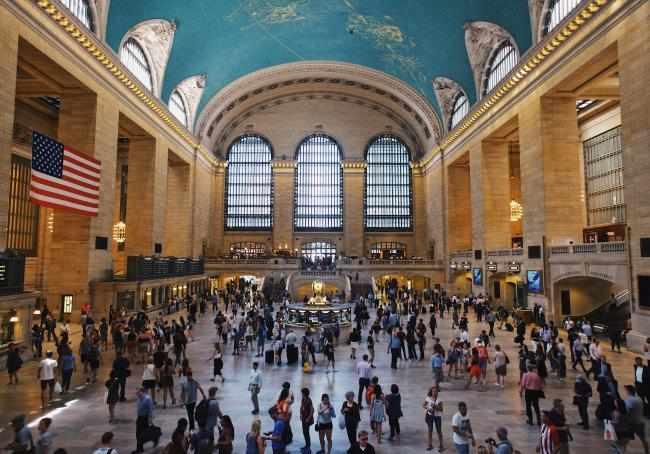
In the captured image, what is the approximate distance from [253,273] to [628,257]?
2653 centimetres

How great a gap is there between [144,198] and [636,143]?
23763 millimetres

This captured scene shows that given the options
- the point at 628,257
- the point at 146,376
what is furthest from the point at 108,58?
the point at 628,257

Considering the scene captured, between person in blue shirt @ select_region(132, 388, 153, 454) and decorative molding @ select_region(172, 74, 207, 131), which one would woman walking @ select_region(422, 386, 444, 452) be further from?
decorative molding @ select_region(172, 74, 207, 131)

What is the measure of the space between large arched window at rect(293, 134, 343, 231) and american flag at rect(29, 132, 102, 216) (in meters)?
25.4

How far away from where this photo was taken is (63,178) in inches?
636

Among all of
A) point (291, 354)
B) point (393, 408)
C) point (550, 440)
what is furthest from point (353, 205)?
point (550, 440)

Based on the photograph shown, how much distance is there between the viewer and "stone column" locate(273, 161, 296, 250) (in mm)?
42094

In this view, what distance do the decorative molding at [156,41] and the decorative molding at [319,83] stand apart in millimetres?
8194

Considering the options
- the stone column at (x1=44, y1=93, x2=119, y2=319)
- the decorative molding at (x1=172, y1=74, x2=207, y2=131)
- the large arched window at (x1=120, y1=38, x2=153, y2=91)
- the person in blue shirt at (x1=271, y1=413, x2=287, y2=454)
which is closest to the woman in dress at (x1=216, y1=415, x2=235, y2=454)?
the person in blue shirt at (x1=271, y1=413, x2=287, y2=454)

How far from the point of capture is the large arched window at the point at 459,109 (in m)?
30.8

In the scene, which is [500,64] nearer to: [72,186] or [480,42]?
[480,42]

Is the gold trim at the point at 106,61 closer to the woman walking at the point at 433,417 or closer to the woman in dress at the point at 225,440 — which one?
the woman in dress at the point at 225,440

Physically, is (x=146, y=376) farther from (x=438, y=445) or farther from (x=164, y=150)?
(x=164, y=150)

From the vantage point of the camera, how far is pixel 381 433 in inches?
275
